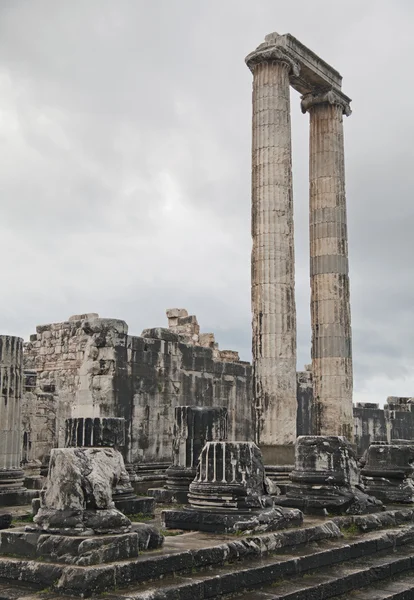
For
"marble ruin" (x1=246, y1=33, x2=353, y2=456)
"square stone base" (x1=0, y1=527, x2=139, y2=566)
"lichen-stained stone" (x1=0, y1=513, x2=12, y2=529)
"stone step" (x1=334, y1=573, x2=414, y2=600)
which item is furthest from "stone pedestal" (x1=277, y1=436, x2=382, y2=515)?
"square stone base" (x1=0, y1=527, x2=139, y2=566)

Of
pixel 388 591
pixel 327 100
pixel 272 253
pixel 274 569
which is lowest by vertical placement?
pixel 388 591

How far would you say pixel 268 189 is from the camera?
1828 centimetres

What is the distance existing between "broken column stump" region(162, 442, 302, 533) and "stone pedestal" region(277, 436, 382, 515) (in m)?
1.64

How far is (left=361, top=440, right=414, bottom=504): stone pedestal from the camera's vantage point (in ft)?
45.8

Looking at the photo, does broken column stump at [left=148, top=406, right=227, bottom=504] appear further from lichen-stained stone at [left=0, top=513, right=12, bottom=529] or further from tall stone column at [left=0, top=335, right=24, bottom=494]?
lichen-stained stone at [left=0, top=513, right=12, bottom=529]

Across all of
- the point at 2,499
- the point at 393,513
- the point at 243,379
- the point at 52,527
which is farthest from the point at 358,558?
the point at 243,379

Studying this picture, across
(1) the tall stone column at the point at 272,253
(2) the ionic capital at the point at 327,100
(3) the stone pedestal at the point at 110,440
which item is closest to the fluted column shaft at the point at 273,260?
(1) the tall stone column at the point at 272,253

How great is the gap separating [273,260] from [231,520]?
9516mm

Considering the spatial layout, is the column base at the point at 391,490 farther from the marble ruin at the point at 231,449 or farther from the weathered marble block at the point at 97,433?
the weathered marble block at the point at 97,433

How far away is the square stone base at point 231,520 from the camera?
937cm

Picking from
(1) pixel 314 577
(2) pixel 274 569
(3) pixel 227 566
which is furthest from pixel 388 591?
(3) pixel 227 566

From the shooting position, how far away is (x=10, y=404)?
1421 cm

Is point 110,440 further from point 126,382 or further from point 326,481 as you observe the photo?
point 126,382

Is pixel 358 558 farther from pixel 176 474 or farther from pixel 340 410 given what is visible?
pixel 340 410
